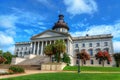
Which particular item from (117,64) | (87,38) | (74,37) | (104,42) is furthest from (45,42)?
(117,64)

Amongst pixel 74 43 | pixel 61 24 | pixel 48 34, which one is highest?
pixel 61 24

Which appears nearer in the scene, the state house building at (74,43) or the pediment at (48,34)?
the state house building at (74,43)

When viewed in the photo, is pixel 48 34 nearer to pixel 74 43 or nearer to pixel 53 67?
pixel 74 43

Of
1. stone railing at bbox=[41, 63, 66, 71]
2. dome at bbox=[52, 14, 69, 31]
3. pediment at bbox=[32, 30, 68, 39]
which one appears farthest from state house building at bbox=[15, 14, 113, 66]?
stone railing at bbox=[41, 63, 66, 71]

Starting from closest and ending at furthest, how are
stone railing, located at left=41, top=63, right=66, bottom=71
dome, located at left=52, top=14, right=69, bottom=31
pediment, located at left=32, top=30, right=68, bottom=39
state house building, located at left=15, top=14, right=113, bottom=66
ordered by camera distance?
stone railing, located at left=41, top=63, right=66, bottom=71 → state house building, located at left=15, top=14, right=113, bottom=66 → pediment, located at left=32, top=30, right=68, bottom=39 → dome, located at left=52, top=14, right=69, bottom=31

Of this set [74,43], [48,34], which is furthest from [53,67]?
[74,43]

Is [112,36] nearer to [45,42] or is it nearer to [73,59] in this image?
[73,59]

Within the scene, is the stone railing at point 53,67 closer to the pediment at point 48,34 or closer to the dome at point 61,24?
the pediment at point 48,34

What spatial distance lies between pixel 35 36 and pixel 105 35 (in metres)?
37.2

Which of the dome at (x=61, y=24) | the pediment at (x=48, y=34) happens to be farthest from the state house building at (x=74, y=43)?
the dome at (x=61, y=24)

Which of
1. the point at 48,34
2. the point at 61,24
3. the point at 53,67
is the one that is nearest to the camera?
the point at 53,67

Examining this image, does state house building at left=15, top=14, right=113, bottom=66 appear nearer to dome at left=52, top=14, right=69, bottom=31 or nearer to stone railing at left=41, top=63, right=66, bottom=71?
dome at left=52, top=14, right=69, bottom=31

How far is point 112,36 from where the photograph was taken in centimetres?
7094

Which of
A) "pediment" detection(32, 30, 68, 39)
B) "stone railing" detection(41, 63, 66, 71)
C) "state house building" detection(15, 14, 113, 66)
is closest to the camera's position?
"stone railing" detection(41, 63, 66, 71)
